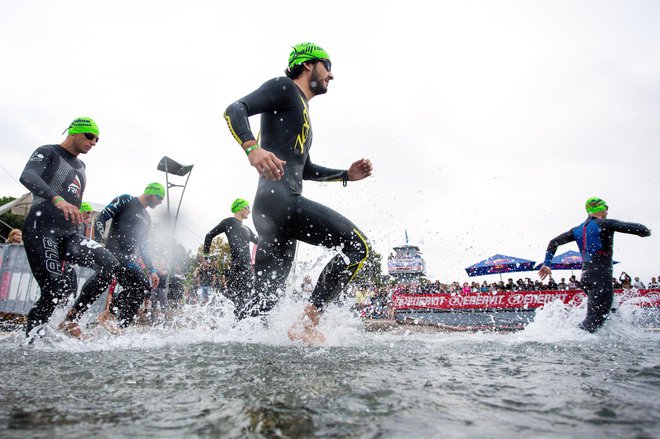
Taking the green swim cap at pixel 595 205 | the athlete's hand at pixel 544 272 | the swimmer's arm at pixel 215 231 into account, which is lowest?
the athlete's hand at pixel 544 272

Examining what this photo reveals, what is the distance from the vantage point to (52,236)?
3.35m

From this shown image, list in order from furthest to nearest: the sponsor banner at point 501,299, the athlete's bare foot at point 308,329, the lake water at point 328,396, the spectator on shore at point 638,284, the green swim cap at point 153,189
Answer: the spectator on shore at point 638,284
the sponsor banner at point 501,299
the green swim cap at point 153,189
the athlete's bare foot at point 308,329
the lake water at point 328,396

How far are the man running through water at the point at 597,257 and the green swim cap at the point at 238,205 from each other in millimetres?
4056

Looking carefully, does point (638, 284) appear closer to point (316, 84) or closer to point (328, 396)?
point (316, 84)

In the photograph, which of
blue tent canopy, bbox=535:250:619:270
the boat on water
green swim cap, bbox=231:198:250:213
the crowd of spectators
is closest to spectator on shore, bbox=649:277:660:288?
the crowd of spectators

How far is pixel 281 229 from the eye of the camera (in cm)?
292

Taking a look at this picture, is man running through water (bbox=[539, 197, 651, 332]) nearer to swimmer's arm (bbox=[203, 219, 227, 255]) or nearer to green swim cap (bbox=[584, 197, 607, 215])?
green swim cap (bbox=[584, 197, 607, 215])

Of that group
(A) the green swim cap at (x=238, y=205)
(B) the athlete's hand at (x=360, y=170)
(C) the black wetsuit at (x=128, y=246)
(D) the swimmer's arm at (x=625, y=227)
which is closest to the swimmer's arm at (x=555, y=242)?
(D) the swimmer's arm at (x=625, y=227)

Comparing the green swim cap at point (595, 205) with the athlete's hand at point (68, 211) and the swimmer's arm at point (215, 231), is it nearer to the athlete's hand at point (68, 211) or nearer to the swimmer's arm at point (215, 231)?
the swimmer's arm at point (215, 231)

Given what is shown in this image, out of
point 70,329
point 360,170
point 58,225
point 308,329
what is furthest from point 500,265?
point 58,225

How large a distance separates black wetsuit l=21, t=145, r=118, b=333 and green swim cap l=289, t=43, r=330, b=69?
2.22m

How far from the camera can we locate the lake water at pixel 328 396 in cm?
85

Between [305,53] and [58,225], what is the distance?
255 centimetres

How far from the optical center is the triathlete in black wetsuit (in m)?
4.07
